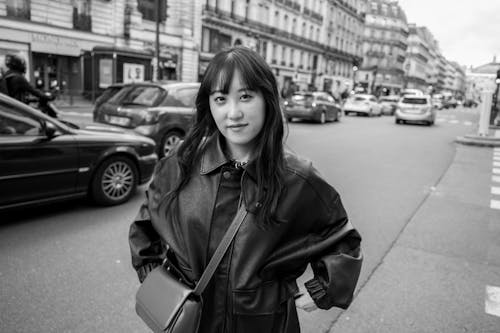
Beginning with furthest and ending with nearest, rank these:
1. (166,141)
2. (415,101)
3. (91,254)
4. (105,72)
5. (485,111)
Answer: (415,101) → (105,72) → (485,111) → (166,141) → (91,254)

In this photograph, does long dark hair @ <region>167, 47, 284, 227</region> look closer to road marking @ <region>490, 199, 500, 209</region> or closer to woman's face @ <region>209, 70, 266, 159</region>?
woman's face @ <region>209, 70, 266, 159</region>

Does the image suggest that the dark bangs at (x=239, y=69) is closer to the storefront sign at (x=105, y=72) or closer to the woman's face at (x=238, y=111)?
the woman's face at (x=238, y=111)

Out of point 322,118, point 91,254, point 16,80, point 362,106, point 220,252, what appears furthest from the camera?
point 362,106

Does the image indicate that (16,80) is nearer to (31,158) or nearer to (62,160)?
(62,160)

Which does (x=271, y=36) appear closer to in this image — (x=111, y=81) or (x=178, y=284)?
(x=111, y=81)

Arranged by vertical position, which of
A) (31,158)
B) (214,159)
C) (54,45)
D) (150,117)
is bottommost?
(31,158)

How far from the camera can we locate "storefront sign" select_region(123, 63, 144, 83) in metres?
21.0

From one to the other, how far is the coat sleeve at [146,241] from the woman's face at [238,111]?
1.18 ft

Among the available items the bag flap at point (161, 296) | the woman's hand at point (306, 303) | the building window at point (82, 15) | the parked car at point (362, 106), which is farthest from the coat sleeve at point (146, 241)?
the parked car at point (362, 106)

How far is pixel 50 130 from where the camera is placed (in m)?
4.75

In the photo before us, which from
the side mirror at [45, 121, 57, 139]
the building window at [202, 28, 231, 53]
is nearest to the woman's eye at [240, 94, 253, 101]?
the side mirror at [45, 121, 57, 139]

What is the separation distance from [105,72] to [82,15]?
6.06m

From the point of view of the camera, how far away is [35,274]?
11.7 ft

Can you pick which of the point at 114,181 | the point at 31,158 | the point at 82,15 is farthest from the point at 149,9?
the point at 31,158
